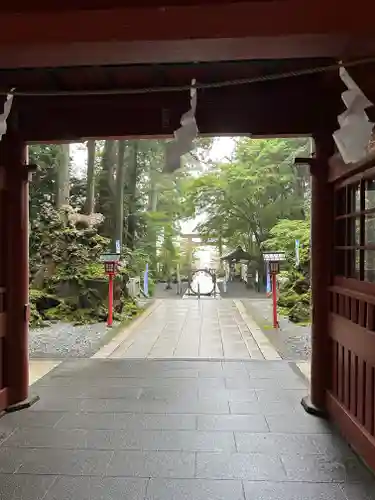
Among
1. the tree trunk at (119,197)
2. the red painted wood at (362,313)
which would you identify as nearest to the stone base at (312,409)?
the red painted wood at (362,313)

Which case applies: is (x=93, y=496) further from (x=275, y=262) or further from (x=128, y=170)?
(x=128, y=170)

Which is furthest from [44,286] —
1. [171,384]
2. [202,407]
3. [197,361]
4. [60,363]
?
[202,407]

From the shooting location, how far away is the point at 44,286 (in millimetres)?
10680

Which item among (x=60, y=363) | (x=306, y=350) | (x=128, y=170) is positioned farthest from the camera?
(x=128, y=170)

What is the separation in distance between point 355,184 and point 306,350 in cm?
394

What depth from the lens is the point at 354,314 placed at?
3324 mm

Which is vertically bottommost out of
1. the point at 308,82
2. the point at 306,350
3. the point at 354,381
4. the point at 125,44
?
the point at 306,350

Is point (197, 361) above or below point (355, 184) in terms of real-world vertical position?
below

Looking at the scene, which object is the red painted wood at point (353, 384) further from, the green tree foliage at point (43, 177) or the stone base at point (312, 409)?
the green tree foliage at point (43, 177)

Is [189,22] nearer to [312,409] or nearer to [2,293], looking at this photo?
[2,293]

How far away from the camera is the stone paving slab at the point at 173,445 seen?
271cm

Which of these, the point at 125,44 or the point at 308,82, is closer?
the point at 125,44

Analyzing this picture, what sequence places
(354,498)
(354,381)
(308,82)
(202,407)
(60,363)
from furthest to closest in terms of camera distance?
(60,363) < (202,407) < (308,82) < (354,381) < (354,498)

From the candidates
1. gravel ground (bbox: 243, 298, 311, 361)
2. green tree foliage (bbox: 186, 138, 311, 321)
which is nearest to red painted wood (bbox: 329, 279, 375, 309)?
gravel ground (bbox: 243, 298, 311, 361)
